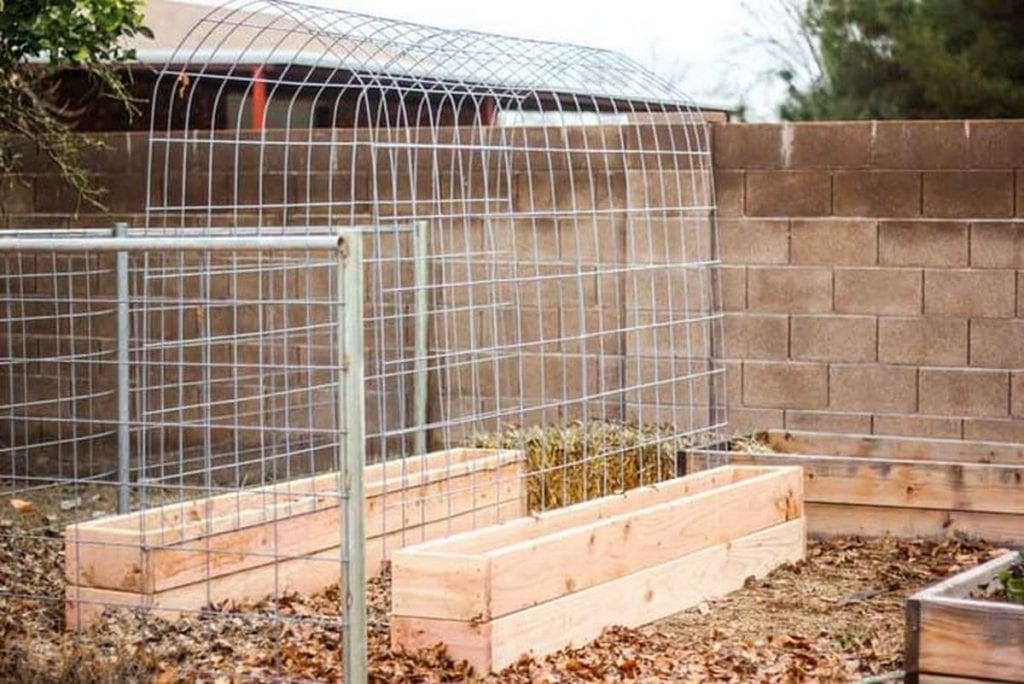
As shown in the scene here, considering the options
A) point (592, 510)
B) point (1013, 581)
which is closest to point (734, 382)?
point (592, 510)

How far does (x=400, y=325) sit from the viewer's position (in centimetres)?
762

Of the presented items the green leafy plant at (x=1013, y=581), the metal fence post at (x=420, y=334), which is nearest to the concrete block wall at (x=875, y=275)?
the metal fence post at (x=420, y=334)

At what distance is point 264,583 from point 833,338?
9.96 feet

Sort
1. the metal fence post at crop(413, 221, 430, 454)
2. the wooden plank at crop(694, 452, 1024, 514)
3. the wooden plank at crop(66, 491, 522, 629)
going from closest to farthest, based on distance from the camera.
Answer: the wooden plank at crop(66, 491, 522, 629) < the wooden plank at crop(694, 452, 1024, 514) < the metal fence post at crop(413, 221, 430, 454)

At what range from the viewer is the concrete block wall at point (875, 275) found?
26.1 feet

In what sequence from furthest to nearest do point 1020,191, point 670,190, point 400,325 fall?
point 670,190
point 1020,191
point 400,325

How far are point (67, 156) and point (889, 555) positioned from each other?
466 cm

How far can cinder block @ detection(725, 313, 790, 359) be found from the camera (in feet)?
27.6

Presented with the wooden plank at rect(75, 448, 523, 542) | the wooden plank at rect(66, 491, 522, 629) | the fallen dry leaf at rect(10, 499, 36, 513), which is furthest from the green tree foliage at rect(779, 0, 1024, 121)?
the fallen dry leaf at rect(10, 499, 36, 513)

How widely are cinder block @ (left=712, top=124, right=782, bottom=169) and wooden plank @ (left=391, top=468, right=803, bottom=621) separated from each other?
1.55m

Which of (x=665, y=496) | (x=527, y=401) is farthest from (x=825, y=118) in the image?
(x=665, y=496)

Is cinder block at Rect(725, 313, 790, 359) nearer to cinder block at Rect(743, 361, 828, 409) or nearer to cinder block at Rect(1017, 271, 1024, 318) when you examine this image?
cinder block at Rect(743, 361, 828, 409)

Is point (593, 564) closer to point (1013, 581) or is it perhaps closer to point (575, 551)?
point (575, 551)

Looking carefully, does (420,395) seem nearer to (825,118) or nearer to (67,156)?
(67,156)
